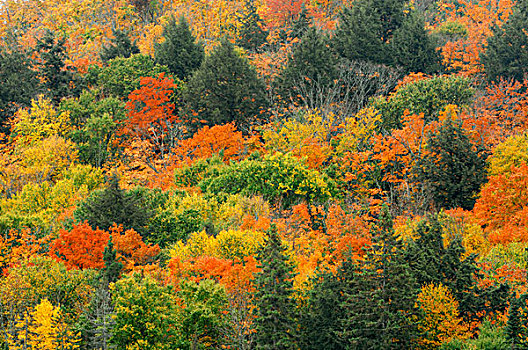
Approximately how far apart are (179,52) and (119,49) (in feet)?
27.9

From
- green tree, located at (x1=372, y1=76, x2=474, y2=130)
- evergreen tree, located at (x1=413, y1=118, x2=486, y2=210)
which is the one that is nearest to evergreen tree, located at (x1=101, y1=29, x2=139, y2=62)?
green tree, located at (x1=372, y1=76, x2=474, y2=130)

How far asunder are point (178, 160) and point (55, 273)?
85.1ft

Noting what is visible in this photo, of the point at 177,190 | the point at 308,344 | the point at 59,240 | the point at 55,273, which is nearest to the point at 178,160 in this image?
the point at 177,190

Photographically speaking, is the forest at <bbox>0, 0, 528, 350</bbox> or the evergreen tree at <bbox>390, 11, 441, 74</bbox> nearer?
the forest at <bbox>0, 0, 528, 350</bbox>

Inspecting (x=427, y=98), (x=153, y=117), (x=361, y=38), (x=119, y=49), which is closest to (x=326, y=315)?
(x=427, y=98)

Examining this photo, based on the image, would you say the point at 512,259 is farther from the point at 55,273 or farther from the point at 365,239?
the point at 55,273

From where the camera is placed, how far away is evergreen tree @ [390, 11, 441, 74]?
73375 millimetres

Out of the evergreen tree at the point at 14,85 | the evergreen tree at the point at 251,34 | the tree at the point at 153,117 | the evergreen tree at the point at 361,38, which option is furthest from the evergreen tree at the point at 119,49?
the evergreen tree at the point at 361,38

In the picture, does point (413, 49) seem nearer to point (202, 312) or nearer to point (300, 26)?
point (300, 26)

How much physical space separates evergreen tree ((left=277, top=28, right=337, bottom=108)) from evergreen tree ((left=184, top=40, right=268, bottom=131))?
288 centimetres

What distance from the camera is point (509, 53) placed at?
232 ft

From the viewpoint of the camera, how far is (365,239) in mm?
40438

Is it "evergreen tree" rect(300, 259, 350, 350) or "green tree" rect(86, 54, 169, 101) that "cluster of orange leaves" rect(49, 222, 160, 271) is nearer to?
"evergreen tree" rect(300, 259, 350, 350)

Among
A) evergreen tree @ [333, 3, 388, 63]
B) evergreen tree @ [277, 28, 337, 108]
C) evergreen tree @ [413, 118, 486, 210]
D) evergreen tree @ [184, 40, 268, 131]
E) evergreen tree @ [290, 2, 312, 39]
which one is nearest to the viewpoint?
evergreen tree @ [413, 118, 486, 210]
